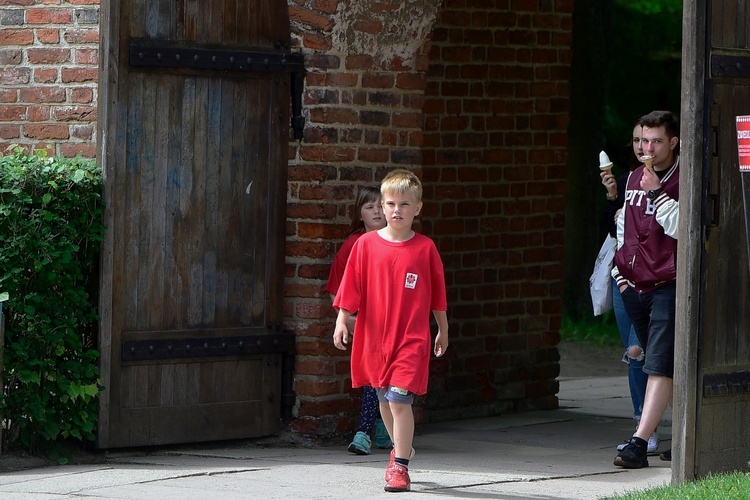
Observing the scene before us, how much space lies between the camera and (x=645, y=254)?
7344mm

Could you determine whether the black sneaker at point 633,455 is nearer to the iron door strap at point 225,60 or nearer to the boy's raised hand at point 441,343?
the boy's raised hand at point 441,343

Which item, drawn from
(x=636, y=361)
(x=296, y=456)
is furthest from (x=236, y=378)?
(x=636, y=361)

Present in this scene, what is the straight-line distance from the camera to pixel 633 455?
24.2ft

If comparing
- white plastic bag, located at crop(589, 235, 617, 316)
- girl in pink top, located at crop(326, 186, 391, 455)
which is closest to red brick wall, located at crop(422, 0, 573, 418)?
white plastic bag, located at crop(589, 235, 617, 316)

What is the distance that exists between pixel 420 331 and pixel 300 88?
77.3 inches

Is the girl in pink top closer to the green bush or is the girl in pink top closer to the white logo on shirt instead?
the white logo on shirt

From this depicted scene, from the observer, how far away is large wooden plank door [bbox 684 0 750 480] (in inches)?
254

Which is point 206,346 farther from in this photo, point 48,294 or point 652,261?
point 652,261

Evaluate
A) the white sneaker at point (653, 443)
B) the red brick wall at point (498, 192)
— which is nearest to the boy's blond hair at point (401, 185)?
the white sneaker at point (653, 443)

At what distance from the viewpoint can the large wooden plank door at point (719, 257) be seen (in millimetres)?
6449

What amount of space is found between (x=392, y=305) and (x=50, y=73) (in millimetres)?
2495

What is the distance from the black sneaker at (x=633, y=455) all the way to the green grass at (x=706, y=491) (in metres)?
0.85

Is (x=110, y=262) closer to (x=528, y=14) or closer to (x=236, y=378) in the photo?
(x=236, y=378)

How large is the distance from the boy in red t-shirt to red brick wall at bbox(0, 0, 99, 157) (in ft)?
6.26
